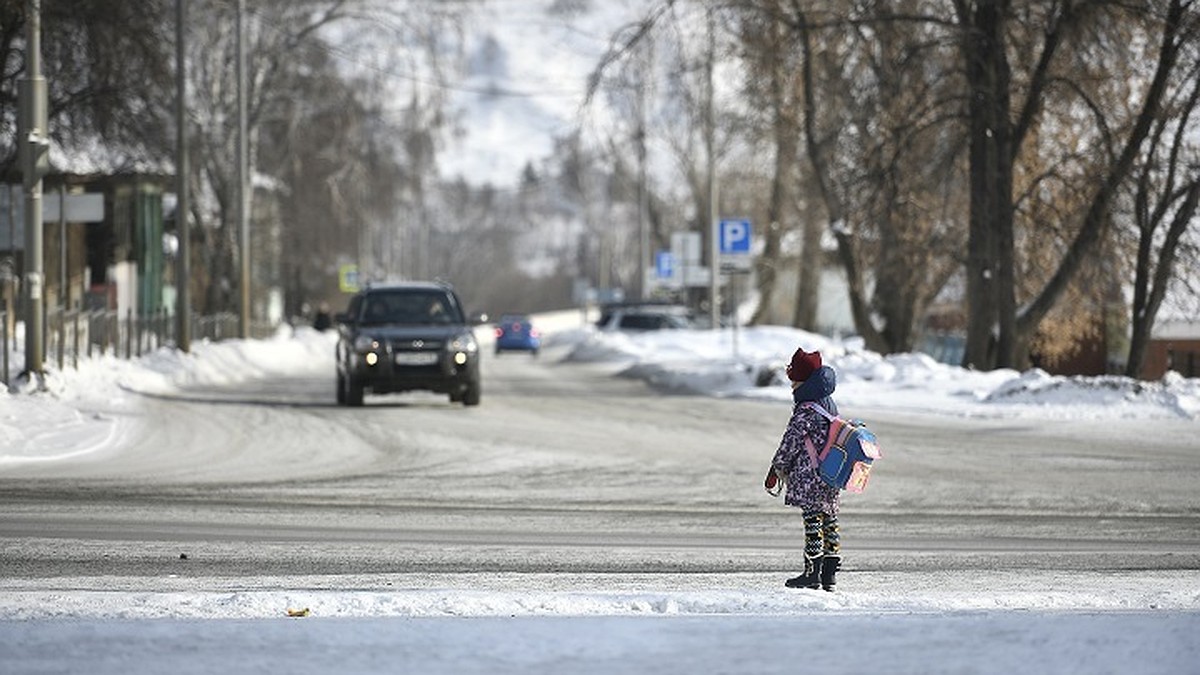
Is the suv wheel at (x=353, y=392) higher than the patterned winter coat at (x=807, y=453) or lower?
lower

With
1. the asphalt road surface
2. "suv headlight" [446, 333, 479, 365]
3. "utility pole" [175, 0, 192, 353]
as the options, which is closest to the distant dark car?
"utility pole" [175, 0, 192, 353]

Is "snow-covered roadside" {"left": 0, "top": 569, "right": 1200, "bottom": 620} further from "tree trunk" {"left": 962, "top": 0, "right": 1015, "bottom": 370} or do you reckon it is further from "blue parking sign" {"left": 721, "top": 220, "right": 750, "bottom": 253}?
"blue parking sign" {"left": 721, "top": 220, "right": 750, "bottom": 253}

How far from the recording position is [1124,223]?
121 ft

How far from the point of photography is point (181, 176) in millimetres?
41188

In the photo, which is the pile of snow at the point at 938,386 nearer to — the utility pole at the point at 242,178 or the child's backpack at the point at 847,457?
the utility pole at the point at 242,178

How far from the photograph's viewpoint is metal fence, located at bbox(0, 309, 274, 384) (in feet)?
104

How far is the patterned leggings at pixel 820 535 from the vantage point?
36.8 feet

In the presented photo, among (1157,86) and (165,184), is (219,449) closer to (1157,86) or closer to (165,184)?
(1157,86)

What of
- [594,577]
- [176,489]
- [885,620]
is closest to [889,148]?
[176,489]

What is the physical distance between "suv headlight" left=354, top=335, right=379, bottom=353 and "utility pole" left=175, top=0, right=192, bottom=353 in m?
11.9

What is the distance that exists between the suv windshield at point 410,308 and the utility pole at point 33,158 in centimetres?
598

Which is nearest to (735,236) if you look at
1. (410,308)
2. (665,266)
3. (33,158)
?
(410,308)

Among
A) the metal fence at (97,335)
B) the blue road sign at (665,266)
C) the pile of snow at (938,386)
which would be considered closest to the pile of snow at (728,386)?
the pile of snow at (938,386)

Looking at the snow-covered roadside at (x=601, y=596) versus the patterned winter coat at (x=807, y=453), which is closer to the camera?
the snow-covered roadside at (x=601, y=596)
